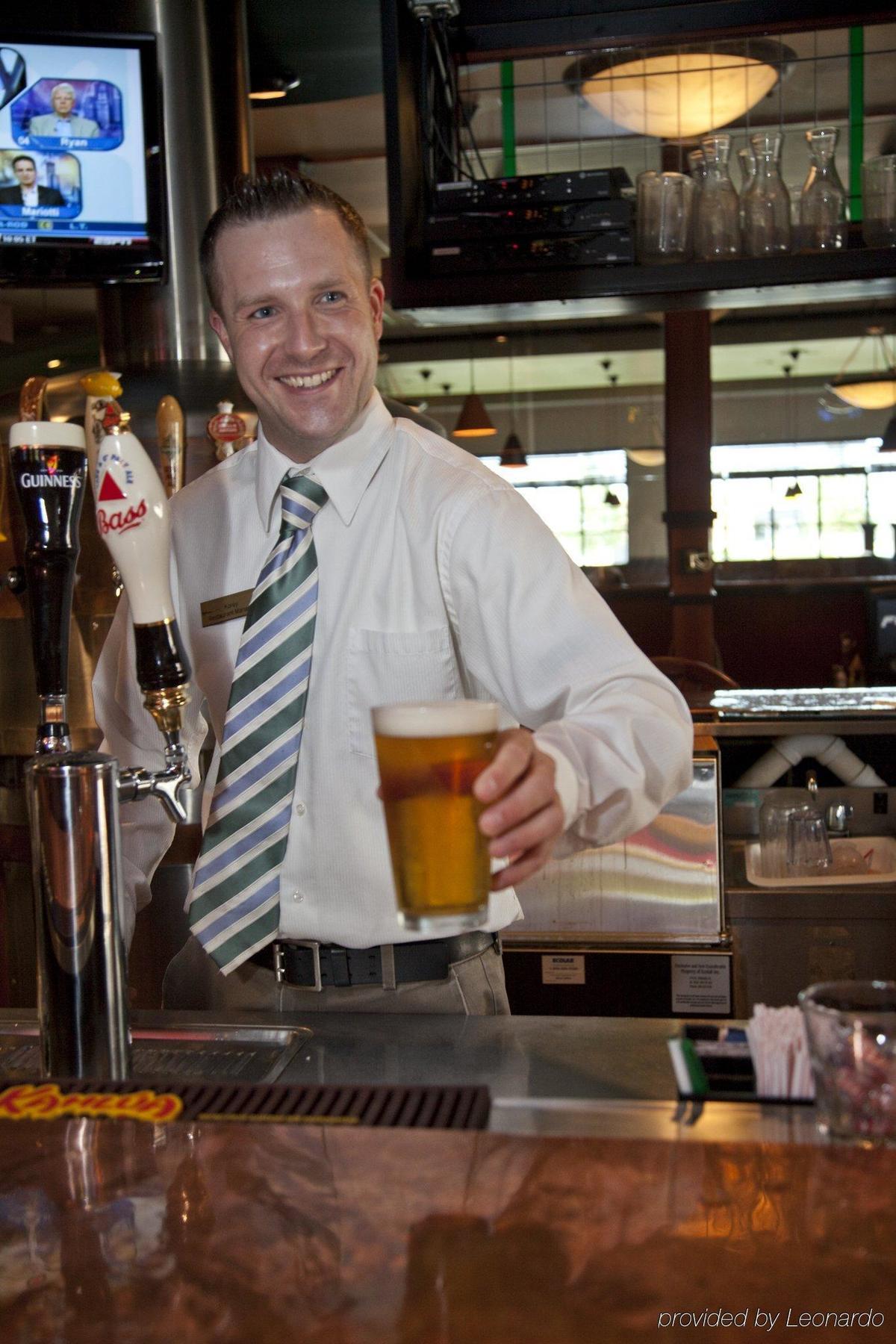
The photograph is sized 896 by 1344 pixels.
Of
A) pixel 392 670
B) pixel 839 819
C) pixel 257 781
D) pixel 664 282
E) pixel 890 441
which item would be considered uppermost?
pixel 890 441

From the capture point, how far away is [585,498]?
1481 cm

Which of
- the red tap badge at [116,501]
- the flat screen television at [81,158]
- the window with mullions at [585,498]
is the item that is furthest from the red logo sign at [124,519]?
the window with mullions at [585,498]

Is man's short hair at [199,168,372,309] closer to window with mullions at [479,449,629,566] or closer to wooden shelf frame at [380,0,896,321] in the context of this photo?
wooden shelf frame at [380,0,896,321]

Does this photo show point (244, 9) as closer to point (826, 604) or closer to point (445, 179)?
point (445, 179)

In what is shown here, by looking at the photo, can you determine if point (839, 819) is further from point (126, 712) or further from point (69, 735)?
point (69, 735)

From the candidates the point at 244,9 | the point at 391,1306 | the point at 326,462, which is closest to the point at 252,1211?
the point at 391,1306

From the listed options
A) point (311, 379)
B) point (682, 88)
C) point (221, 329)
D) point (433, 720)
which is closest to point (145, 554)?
point (433, 720)

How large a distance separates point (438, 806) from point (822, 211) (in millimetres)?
2315

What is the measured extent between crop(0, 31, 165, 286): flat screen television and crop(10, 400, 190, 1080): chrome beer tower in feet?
6.71

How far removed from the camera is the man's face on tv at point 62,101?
283 cm

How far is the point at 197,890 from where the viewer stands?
147 centimetres

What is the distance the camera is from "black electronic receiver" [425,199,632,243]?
2.74 m

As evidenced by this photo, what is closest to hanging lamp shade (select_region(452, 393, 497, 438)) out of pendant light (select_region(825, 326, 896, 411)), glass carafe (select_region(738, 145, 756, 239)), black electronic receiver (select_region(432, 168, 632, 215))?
pendant light (select_region(825, 326, 896, 411))

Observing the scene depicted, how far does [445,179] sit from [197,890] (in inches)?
78.3
